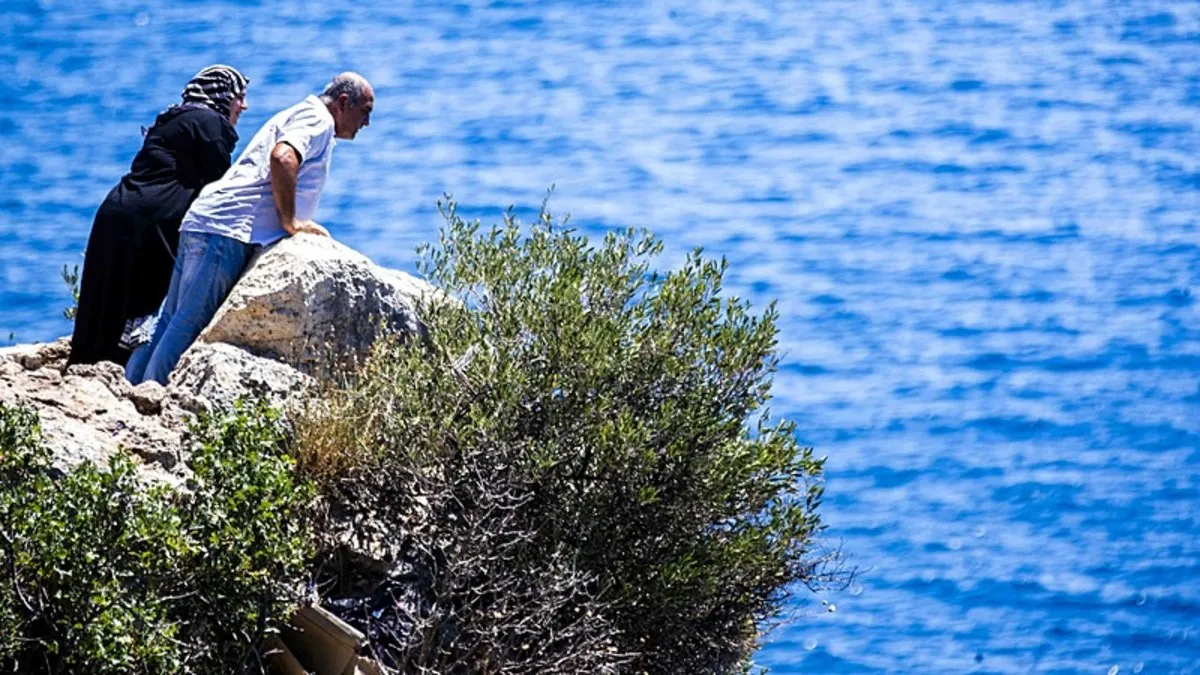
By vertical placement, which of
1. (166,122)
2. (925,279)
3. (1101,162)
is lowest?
(166,122)

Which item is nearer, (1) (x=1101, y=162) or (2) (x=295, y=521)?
(2) (x=295, y=521)

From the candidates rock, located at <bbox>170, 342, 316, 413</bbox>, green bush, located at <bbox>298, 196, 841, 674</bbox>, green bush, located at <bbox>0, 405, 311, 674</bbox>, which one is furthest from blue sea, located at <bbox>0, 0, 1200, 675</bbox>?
green bush, located at <bbox>0, 405, 311, 674</bbox>

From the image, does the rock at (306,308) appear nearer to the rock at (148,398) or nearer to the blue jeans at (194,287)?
the blue jeans at (194,287)

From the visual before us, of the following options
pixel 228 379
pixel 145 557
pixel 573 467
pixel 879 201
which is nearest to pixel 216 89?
pixel 228 379

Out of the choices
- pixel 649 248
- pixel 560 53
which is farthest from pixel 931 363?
pixel 649 248

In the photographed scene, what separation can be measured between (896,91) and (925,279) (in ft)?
8.45

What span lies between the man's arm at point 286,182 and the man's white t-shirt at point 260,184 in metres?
0.04

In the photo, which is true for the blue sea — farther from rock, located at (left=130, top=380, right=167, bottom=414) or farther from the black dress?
rock, located at (left=130, top=380, right=167, bottom=414)

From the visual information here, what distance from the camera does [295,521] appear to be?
4.07 metres

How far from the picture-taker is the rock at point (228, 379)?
460 centimetres

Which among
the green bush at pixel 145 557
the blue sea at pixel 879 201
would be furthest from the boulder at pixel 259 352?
the blue sea at pixel 879 201

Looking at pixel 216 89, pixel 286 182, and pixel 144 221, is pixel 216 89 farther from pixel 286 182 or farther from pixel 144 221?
pixel 286 182

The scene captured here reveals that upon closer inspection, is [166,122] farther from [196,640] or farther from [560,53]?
[560,53]

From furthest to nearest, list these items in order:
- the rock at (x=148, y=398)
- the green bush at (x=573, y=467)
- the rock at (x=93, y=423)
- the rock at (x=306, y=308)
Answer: the rock at (x=306, y=308)
the rock at (x=148, y=398)
the green bush at (x=573, y=467)
the rock at (x=93, y=423)
